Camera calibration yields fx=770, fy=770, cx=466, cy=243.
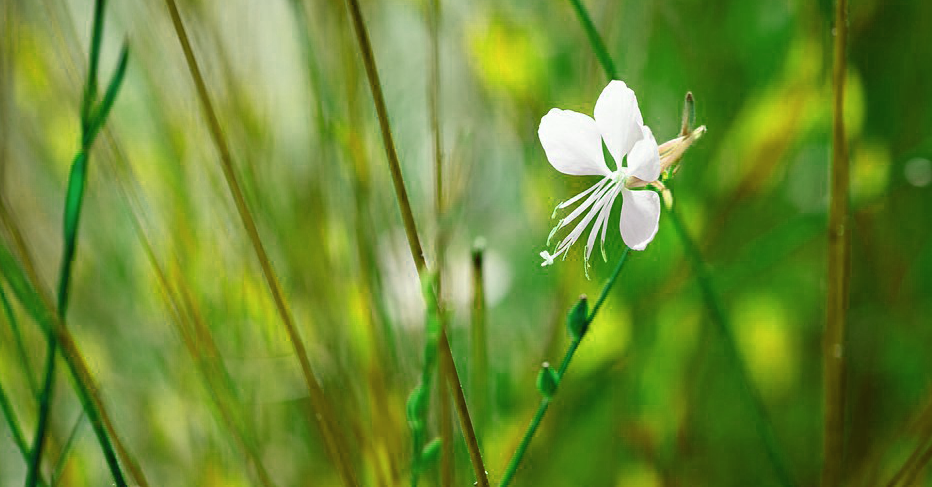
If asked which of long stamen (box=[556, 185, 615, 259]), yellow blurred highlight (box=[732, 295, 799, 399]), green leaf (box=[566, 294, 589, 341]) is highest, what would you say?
yellow blurred highlight (box=[732, 295, 799, 399])

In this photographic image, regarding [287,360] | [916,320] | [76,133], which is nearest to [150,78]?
[76,133]

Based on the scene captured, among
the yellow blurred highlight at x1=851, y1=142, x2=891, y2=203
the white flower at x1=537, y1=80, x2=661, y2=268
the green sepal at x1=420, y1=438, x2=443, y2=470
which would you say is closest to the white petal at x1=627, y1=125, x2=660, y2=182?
the white flower at x1=537, y1=80, x2=661, y2=268

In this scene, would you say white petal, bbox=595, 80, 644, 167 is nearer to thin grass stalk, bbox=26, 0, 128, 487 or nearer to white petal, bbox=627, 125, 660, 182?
white petal, bbox=627, 125, 660, 182

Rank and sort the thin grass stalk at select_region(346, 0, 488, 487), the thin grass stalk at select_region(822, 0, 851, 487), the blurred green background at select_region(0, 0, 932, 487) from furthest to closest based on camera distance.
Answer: the blurred green background at select_region(0, 0, 932, 487) → the thin grass stalk at select_region(822, 0, 851, 487) → the thin grass stalk at select_region(346, 0, 488, 487)

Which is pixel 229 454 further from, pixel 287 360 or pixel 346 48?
pixel 346 48

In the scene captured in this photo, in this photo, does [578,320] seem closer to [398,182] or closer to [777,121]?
[398,182]

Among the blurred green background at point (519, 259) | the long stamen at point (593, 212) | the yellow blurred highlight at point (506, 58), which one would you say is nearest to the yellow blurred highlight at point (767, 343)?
the blurred green background at point (519, 259)
